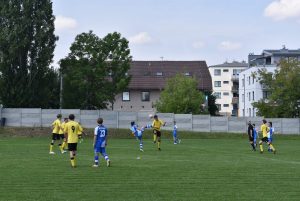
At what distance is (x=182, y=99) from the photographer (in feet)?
234

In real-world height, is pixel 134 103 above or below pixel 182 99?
below

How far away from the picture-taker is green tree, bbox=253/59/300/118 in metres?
67.9

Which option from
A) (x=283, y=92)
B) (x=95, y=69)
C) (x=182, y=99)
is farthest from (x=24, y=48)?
(x=283, y=92)

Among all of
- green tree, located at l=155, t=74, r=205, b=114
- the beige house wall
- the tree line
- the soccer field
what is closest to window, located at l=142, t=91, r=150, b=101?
the beige house wall

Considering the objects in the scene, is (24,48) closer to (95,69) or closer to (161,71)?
(95,69)

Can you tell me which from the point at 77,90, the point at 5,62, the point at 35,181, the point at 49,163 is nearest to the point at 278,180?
the point at 35,181

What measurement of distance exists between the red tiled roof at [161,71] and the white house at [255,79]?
788cm

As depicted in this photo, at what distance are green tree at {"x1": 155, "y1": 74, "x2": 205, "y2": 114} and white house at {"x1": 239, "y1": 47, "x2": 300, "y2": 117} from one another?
20.8m

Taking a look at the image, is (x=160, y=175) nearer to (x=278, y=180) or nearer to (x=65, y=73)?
(x=278, y=180)

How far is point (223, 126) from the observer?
61844mm

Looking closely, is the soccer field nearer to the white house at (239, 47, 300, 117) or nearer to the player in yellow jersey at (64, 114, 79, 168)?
the player in yellow jersey at (64, 114, 79, 168)

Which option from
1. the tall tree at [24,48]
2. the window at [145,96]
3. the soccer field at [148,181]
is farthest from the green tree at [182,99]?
the soccer field at [148,181]

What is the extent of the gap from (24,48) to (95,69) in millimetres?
9549

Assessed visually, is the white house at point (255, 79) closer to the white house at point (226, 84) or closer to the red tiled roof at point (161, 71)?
the red tiled roof at point (161, 71)
